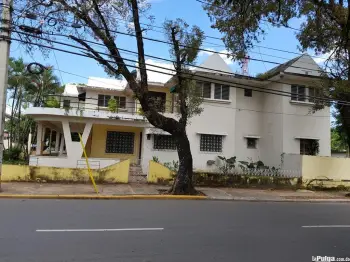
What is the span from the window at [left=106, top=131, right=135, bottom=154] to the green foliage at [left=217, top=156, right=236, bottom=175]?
6179 millimetres

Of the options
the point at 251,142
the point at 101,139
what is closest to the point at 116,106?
the point at 101,139

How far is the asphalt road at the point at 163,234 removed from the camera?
539 centimetres

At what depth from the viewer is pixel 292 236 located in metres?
7.02

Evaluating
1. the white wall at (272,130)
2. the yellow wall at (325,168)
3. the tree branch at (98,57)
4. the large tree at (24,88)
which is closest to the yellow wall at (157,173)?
the tree branch at (98,57)

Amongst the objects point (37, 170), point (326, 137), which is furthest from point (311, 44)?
point (37, 170)

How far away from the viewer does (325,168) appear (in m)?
17.9

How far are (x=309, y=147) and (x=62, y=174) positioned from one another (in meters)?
14.8

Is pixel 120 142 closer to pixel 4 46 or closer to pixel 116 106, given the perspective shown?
pixel 116 106

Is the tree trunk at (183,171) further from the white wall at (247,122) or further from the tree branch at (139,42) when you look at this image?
the white wall at (247,122)

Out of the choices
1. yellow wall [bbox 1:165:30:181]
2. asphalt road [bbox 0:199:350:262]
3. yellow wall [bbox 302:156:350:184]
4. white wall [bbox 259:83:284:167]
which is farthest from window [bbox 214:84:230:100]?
yellow wall [bbox 1:165:30:181]

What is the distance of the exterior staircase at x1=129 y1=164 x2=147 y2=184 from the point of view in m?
16.6

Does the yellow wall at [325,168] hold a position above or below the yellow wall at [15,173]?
above

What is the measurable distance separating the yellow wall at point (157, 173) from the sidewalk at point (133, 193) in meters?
0.67

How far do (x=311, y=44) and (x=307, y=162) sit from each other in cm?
631
